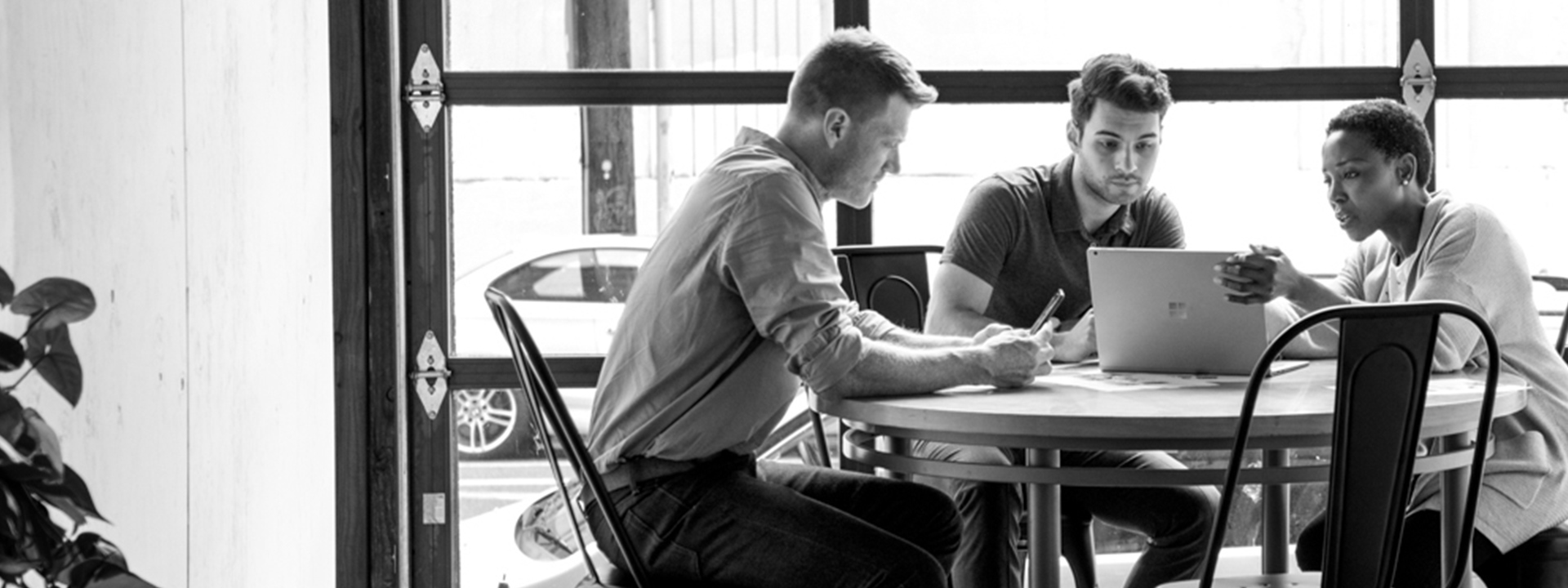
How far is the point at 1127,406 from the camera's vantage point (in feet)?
6.91

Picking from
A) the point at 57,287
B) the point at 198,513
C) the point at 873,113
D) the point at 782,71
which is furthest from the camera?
the point at 782,71

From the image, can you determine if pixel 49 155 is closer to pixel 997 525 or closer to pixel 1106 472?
pixel 1106 472

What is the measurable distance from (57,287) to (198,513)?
1451 millimetres

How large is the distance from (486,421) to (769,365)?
5.31 feet

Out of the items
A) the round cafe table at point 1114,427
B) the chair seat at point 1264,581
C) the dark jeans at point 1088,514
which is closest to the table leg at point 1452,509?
the round cafe table at point 1114,427

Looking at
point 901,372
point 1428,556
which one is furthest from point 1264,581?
point 901,372

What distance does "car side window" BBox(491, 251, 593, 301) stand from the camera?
3684 millimetres

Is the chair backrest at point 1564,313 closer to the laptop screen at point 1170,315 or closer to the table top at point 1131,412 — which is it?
the table top at point 1131,412

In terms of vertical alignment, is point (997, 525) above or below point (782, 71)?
below

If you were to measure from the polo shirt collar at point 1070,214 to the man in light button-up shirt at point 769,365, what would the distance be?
0.77m

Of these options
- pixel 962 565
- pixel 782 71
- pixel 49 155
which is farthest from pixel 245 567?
pixel 782 71

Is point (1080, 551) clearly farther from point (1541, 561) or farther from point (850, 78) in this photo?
point (850, 78)

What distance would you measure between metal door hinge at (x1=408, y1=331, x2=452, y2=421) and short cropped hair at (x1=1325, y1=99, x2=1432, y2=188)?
2.07 m

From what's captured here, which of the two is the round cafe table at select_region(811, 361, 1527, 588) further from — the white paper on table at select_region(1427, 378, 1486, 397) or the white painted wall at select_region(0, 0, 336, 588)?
the white painted wall at select_region(0, 0, 336, 588)
